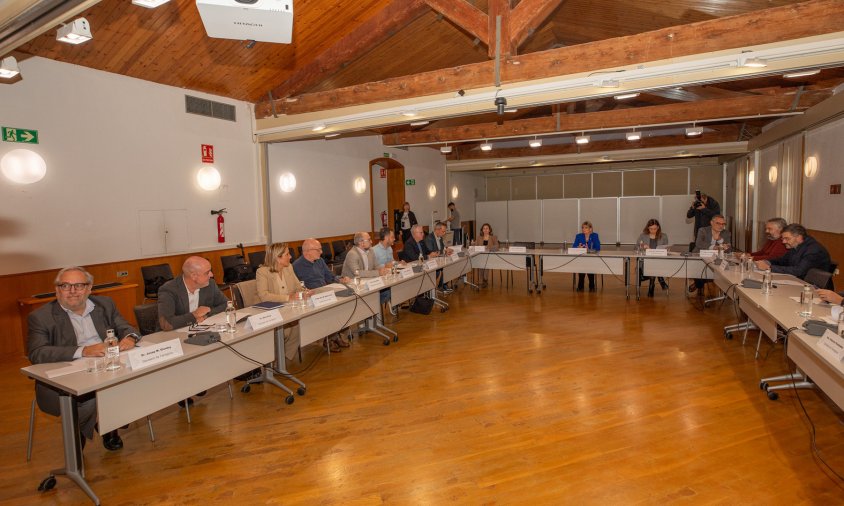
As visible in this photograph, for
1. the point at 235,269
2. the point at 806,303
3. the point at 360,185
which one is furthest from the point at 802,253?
the point at 360,185

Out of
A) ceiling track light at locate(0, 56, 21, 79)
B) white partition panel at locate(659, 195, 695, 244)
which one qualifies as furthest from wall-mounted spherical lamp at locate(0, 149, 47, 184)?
white partition panel at locate(659, 195, 695, 244)

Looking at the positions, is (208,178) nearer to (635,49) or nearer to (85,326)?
(85,326)

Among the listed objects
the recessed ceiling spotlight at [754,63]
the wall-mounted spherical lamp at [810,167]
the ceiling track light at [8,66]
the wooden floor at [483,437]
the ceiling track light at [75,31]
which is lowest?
Answer: the wooden floor at [483,437]

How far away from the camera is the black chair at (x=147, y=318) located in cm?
339

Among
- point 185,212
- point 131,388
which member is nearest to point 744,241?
point 185,212

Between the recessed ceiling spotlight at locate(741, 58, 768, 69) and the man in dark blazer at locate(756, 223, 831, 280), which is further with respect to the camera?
the man in dark blazer at locate(756, 223, 831, 280)

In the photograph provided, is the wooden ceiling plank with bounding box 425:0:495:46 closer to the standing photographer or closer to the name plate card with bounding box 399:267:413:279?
the name plate card with bounding box 399:267:413:279

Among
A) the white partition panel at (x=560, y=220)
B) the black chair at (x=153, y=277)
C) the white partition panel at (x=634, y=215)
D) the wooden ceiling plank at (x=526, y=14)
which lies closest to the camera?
the wooden ceiling plank at (x=526, y=14)

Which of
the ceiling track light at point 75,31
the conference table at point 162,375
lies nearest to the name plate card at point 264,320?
A: the conference table at point 162,375

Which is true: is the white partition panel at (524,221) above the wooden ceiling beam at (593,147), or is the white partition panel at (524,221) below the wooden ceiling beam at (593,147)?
below

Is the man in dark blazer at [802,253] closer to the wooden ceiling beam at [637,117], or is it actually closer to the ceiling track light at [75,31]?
the wooden ceiling beam at [637,117]

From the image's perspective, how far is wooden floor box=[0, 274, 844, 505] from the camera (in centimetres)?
253

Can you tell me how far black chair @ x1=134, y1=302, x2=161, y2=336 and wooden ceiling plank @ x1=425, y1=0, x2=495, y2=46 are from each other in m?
4.40

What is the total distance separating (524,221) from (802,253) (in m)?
10.2
